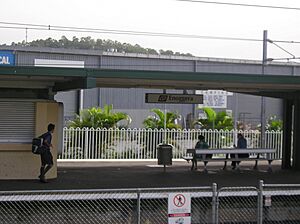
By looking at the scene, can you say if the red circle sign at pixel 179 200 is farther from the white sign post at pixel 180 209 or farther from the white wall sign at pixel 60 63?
the white wall sign at pixel 60 63

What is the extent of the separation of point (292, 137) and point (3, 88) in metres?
9.09

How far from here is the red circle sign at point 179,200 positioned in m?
9.09

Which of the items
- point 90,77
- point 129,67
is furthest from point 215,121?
point 90,77

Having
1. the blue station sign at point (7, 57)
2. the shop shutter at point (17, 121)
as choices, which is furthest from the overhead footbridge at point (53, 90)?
the blue station sign at point (7, 57)

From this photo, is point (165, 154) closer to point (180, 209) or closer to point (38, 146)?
point (38, 146)

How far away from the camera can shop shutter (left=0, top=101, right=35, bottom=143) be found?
576 inches

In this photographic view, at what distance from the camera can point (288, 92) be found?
59.5ft

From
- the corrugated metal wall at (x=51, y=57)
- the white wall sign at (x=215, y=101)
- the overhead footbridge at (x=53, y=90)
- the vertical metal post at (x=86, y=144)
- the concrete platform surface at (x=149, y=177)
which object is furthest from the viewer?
the corrugated metal wall at (x=51, y=57)

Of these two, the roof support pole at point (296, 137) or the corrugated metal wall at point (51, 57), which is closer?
the roof support pole at point (296, 137)

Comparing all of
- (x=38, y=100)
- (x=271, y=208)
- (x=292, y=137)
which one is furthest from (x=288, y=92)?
(x=38, y=100)

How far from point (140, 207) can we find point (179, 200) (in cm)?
250

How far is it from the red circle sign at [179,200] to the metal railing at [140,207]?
50.4 inches

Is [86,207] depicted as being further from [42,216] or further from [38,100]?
[38,100]

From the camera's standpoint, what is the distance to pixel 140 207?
37.7 feet
